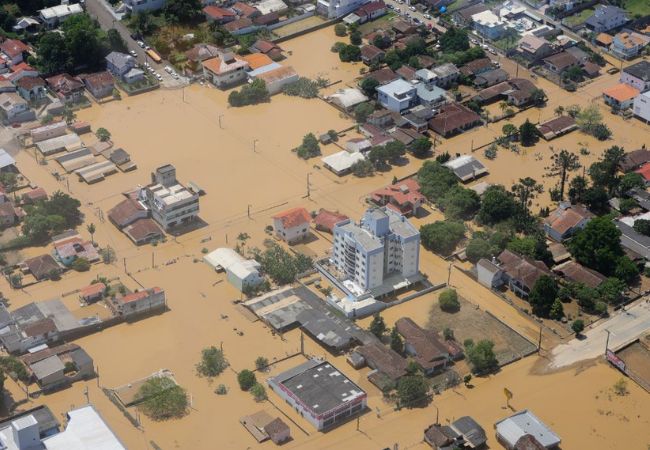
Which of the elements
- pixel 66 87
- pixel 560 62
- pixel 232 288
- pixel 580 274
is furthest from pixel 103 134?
pixel 560 62

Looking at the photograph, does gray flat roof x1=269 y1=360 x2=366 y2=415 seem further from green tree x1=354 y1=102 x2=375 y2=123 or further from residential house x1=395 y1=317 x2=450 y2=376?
green tree x1=354 y1=102 x2=375 y2=123

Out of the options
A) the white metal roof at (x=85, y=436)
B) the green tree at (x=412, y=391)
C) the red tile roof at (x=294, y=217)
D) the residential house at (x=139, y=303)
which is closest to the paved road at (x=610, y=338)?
the green tree at (x=412, y=391)

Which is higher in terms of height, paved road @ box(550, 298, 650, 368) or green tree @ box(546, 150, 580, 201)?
green tree @ box(546, 150, 580, 201)

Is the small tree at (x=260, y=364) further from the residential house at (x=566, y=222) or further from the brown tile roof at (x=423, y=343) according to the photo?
the residential house at (x=566, y=222)

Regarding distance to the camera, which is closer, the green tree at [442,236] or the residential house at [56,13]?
the green tree at [442,236]

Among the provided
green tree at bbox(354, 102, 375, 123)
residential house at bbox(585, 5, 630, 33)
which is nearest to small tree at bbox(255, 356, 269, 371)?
green tree at bbox(354, 102, 375, 123)

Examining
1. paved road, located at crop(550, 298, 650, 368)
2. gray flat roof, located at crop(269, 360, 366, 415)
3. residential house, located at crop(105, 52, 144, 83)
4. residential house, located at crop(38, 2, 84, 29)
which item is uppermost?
residential house, located at crop(38, 2, 84, 29)

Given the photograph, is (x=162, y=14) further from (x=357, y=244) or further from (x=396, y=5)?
(x=357, y=244)
